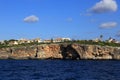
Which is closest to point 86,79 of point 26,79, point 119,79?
point 119,79

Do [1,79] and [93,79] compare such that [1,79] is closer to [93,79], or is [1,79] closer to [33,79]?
[33,79]

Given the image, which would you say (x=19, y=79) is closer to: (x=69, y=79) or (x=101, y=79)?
(x=69, y=79)

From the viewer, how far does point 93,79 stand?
174ft

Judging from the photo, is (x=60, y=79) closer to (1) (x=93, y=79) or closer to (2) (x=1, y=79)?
(1) (x=93, y=79)

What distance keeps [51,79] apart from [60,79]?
4.14 feet

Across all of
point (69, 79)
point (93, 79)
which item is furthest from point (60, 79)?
point (93, 79)

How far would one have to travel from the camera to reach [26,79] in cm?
5191

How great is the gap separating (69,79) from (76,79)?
0.97m

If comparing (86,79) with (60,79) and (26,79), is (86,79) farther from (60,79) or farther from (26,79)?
(26,79)

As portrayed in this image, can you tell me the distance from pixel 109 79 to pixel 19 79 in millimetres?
12150

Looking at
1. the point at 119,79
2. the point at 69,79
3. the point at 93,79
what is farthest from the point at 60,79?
the point at 119,79

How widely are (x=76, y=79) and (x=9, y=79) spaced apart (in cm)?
911

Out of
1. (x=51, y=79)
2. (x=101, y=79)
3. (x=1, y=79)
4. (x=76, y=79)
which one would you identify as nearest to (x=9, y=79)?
(x=1, y=79)

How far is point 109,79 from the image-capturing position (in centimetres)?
5312
